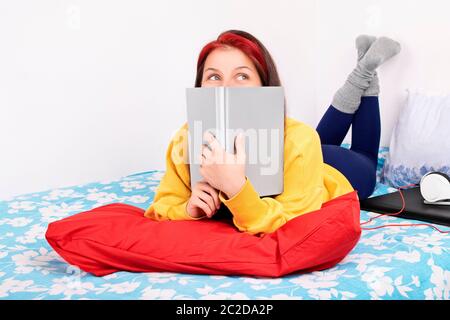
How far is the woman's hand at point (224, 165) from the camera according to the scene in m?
0.88

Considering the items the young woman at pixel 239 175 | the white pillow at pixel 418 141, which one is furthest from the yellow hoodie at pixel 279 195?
the white pillow at pixel 418 141

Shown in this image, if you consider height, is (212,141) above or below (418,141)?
above

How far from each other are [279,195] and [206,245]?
Result: 21 cm

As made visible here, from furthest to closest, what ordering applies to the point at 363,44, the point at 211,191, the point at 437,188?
1. the point at 363,44
2. the point at 437,188
3. the point at 211,191

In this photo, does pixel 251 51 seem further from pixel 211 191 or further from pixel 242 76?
pixel 211 191

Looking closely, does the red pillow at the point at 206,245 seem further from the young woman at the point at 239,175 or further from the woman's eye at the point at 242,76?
the woman's eye at the point at 242,76

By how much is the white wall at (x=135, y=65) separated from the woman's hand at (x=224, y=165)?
3.54 feet

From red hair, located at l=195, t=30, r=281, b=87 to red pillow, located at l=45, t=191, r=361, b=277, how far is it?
0.32 m

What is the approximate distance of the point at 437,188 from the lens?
1369 millimetres

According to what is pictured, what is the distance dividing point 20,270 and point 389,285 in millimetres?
676

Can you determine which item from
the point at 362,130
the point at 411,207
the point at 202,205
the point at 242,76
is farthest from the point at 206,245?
the point at 362,130

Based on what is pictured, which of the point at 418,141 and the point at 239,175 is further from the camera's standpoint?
the point at 418,141

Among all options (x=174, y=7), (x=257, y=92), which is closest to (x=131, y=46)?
(x=174, y=7)
